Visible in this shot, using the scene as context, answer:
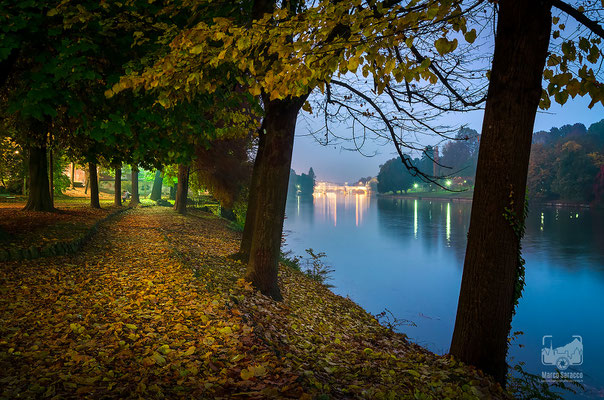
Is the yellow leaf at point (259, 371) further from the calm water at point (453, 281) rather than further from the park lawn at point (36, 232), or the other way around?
the calm water at point (453, 281)

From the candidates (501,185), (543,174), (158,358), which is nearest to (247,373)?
(158,358)

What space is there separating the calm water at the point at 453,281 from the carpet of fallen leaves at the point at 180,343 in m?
5.11

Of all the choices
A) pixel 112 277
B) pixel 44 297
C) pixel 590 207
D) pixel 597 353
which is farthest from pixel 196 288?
pixel 590 207

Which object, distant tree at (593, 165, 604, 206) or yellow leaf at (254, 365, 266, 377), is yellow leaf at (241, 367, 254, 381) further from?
distant tree at (593, 165, 604, 206)

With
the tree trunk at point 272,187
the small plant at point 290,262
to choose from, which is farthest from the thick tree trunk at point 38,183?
the tree trunk at point 272,187

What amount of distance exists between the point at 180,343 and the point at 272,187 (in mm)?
3630

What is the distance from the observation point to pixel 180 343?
454cm

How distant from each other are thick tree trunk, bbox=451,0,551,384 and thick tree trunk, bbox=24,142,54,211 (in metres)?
16.7

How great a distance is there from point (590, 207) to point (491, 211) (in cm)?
7174

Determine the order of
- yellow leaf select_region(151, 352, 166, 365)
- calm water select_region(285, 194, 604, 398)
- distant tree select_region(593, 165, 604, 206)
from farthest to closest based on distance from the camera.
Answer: distant tree select_region(593, 165, 604, 206)
calm water select_region(285, 194, 604, 398)
yellow leaf select_region(151, 352, 166, 365)

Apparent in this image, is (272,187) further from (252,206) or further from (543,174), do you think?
(543,174)

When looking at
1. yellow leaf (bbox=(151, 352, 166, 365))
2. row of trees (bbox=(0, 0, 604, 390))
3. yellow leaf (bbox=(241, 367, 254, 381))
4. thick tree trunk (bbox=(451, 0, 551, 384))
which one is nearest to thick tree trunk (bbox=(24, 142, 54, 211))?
row of trees (bbox=(0, 0, 604, 390))

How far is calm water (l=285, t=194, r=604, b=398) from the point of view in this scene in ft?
47.2

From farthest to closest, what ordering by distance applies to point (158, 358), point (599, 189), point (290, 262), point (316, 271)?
point (599, 189) → point (316, 271) → point (290, 262) → point (158, 358)
